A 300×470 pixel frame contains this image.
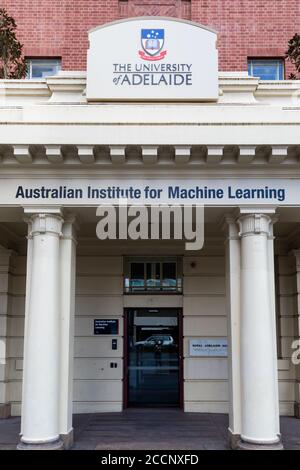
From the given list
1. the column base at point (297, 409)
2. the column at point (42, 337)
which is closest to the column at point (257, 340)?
the column at point (42, 337)

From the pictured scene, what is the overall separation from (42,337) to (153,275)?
4541 millimetres

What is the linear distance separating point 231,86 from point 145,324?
5.62 meters

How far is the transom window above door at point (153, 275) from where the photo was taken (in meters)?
12.4

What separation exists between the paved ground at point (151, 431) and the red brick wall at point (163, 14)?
359 inches

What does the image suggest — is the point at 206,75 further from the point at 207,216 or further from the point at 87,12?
the point at 87,12

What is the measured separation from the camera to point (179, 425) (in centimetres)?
1043

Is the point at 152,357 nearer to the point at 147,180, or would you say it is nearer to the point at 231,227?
the point at 231,227

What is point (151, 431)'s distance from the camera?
32.4 feet

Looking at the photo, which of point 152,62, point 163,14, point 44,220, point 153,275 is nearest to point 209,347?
point 153,275

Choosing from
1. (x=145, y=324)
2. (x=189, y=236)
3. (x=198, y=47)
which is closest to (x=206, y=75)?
(x=198, y=47)

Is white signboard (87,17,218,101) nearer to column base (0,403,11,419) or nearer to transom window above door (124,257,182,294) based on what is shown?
transom window above door (124,257,182,294)

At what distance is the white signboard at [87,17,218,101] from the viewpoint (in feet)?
29.8

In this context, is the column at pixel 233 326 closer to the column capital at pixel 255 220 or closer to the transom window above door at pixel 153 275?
the column capital at pixel 255 220
